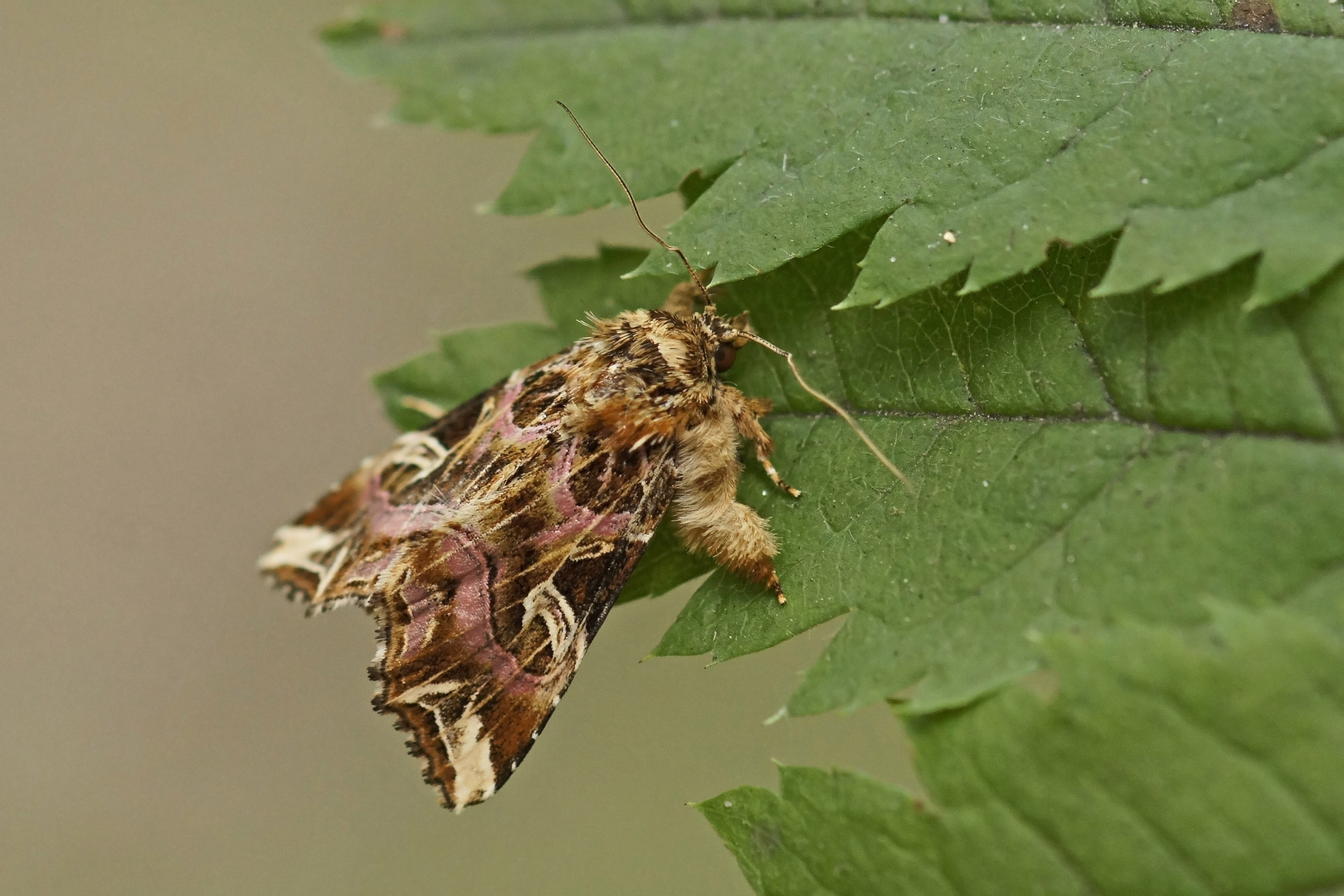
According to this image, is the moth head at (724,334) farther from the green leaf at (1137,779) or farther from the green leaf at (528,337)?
the green leaf at (1137,779)

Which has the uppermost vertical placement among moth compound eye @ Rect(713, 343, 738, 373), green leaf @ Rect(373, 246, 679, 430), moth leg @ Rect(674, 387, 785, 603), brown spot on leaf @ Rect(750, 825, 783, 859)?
green leaf @ Rect(373, 246, 679, 430)

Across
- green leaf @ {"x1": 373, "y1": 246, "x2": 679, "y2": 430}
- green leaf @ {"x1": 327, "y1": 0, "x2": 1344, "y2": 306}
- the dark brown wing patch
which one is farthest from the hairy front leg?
green leaf @ {"x1": 373, "y1": 246, "x2": 679, "y2": 430}

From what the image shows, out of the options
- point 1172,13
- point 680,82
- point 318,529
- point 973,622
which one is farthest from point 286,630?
point 1172,13

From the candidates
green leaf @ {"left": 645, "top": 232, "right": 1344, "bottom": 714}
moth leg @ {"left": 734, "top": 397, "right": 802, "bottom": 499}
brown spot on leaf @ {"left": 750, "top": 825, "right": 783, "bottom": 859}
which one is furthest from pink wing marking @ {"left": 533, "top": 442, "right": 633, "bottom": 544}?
brown spot on leaf @ {"left": 750, "top": 825, "right": 783, "bottom": 859}

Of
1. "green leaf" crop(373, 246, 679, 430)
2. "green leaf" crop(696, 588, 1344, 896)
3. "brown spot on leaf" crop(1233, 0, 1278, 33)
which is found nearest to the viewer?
"green leaf" crop(696, 588, 1344, 896)

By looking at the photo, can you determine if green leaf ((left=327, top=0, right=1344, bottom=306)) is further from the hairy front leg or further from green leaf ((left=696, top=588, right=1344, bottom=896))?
green leaf ((left=696, top=588, right=1344, bottom=896))

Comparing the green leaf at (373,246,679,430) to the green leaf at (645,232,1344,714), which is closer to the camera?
the green leaf at (645,232,1344,714)

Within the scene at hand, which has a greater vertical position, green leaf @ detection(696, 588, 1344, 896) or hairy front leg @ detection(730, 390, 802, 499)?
hairy front leg @ detection(730, 390, 802, 499)

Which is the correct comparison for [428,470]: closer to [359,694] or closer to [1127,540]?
[1127,540]

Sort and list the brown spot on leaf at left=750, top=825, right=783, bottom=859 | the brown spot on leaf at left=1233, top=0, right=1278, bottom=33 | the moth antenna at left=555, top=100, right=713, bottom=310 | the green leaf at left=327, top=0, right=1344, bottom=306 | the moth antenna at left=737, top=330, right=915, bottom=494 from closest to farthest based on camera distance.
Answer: the green leaf at left=327, top=0, right=1344, bottom=306 < the brown spot on leaf at left=1233, top=0, right=1278, bottom=33 < the brown spot on leaf at left=750, top=825, right=783, bottom=859 < the moth antenna at left=737, top=330, right=915, bottom=494 < the moth antenna at left=555, top=100, right=713, bottom=310

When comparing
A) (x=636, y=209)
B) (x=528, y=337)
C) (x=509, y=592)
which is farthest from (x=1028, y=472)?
(x=528, y=337)
